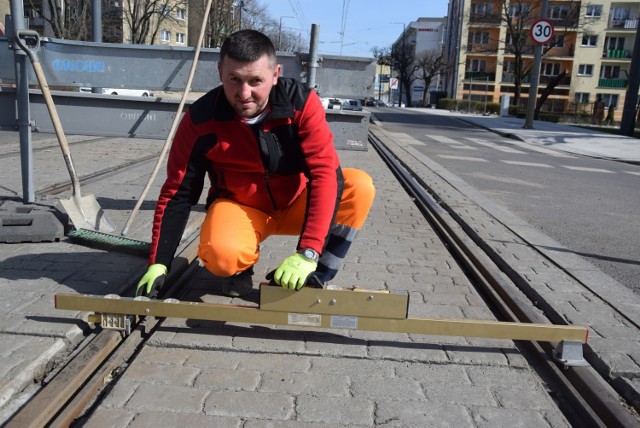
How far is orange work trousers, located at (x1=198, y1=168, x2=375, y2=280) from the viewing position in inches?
129

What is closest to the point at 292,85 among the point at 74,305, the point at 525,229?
the point at 74,305

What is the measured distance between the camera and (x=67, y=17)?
30141 mm

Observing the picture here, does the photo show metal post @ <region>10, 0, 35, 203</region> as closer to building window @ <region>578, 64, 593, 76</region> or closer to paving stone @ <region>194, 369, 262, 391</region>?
paving stone @ <region>194, 369, 262, 391</region>

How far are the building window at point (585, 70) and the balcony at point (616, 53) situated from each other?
1.87 m

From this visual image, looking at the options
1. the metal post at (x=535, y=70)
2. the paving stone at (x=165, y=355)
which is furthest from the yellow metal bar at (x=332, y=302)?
the metal post at (x=535, y=70)

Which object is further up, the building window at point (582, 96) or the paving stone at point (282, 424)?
the building window at point (582, 96)

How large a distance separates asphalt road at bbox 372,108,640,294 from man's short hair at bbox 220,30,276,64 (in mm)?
3274

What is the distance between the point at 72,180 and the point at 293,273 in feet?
9.78

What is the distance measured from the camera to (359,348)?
3068 millimetres

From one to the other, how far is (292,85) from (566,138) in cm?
2256

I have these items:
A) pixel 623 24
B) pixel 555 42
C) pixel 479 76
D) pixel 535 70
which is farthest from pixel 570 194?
pixel 623 24

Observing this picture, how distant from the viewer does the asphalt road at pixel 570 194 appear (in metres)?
5.68

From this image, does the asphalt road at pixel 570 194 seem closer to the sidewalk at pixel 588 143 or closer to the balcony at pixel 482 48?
the sidewalk at pixel 588 143

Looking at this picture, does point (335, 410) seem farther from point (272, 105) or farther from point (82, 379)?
point (272, 105)
